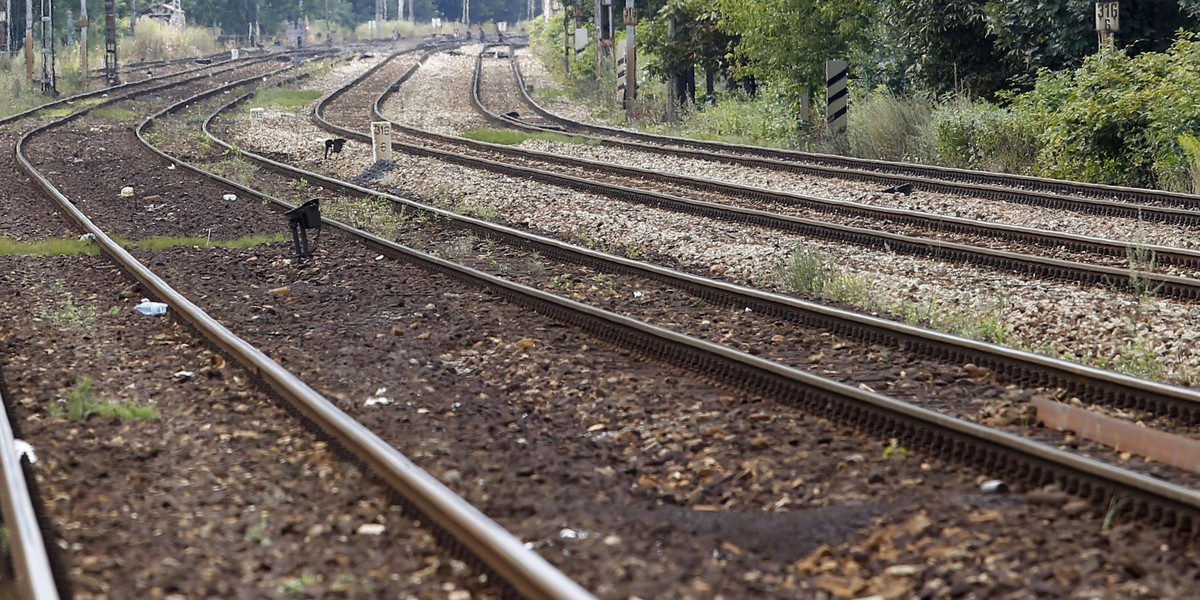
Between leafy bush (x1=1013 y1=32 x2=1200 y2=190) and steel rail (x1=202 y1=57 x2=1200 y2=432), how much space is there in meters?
7.78

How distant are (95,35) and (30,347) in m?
57.4

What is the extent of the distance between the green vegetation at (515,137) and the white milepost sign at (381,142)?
457cm

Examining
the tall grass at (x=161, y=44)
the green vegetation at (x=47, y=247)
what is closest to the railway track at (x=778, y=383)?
the green vegetation at (x=47, y=247)

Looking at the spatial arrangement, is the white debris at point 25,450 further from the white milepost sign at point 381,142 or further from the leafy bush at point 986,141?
the leafy bush at point 986,141

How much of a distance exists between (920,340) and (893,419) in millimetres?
1815

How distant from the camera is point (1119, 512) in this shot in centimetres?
501

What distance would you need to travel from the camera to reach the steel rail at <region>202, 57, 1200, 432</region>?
21.6 ft

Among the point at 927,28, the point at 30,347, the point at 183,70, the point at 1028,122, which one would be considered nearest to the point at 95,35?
the point at 183,70

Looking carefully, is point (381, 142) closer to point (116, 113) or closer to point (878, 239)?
point (878, 239)

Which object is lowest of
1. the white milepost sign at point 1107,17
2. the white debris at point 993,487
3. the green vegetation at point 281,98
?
the white debris at point 993,487

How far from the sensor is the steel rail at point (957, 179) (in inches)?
531

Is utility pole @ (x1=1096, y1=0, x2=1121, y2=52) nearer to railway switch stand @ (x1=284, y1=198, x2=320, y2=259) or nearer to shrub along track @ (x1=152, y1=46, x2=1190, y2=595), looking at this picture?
railway switch stand @ (x1=284, y1=198, x2=320, y2=259)

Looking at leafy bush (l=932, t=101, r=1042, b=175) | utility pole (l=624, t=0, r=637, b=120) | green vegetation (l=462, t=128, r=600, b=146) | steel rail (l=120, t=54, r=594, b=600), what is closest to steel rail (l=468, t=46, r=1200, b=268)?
green vegetation (l=462, t=128, r=600, b=146)

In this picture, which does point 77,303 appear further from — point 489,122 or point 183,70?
point 183,70
